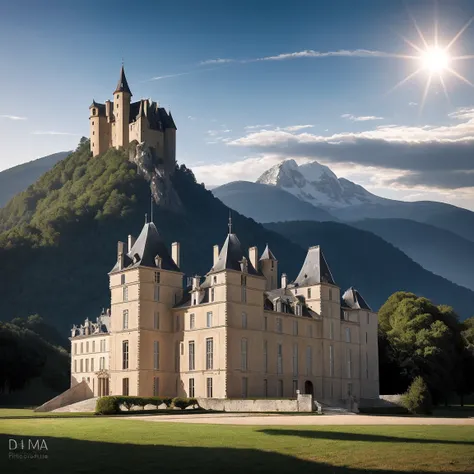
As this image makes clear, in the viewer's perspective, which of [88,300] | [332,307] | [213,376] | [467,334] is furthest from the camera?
[88,300]

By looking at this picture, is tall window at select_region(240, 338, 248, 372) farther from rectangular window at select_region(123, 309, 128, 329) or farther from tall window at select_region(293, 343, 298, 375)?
rectangular window at select_region(123, 309, 128, 329)

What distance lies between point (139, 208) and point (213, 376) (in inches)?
3436

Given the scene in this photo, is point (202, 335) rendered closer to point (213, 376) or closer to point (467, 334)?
point (213, 376)

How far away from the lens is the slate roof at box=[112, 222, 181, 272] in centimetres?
7206

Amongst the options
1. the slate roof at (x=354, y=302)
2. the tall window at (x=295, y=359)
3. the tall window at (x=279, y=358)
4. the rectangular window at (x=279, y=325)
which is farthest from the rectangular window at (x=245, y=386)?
the slate roof at (x=354, y=302)

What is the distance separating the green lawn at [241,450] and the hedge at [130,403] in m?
17.8


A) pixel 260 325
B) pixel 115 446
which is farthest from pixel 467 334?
pixel 115 446

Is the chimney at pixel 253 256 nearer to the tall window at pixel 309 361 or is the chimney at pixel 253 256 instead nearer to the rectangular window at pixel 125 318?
the tall window at pixel 309 361

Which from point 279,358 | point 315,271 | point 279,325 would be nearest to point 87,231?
point 315,271

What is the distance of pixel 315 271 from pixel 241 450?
54514 mm

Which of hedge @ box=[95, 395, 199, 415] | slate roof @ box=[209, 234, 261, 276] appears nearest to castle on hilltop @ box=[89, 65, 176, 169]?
slate roof @ box=[209, 234, 261, 276]

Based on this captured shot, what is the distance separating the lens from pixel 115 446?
27.0 metres

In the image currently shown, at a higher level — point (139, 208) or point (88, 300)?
point (139, 208)

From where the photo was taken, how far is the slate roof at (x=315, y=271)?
→ 79.4 metres
